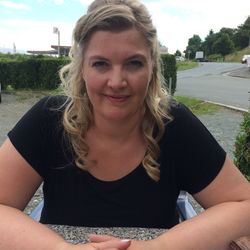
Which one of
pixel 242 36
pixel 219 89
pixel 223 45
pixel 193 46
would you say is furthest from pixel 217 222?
pixel 193 46

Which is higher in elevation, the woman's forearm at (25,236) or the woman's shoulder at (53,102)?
the woman's shoulder at (53,102)

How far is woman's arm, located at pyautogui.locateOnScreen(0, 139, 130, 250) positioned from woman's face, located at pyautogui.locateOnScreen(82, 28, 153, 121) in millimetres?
386

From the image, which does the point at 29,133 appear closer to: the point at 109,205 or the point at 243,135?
the point at 109,205

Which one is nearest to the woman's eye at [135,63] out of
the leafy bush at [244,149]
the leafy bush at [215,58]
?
the leafy bush at [244,149]

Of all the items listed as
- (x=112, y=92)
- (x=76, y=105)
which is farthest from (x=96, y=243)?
(x=76, y=105)

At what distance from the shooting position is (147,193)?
64.6 inches

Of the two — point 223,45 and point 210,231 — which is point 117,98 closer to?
point 210,231

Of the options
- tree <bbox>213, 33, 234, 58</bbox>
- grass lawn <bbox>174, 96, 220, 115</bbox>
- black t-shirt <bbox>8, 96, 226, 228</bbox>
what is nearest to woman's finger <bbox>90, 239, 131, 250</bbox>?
black t-shirt <bbox>8, 96, 226, 228</bbox>

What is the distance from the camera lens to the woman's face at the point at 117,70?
149 centimetres

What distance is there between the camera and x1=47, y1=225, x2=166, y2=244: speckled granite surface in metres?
1.41

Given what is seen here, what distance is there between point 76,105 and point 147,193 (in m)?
0.47

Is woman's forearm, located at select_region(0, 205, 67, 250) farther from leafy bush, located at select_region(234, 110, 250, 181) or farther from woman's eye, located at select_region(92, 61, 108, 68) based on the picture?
leafy bush, located at select_region(234, 110, 250, 181)

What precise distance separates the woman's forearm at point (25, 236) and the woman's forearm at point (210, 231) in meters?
0.33

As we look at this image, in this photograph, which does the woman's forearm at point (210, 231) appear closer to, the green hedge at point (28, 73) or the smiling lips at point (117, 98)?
the smiling lips at point (117, 98)
